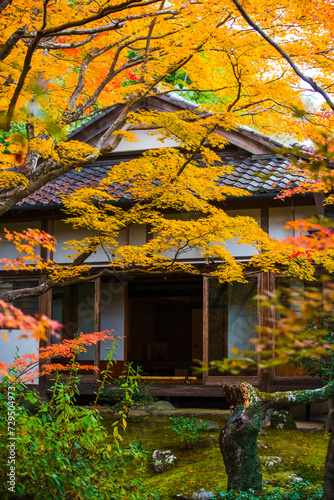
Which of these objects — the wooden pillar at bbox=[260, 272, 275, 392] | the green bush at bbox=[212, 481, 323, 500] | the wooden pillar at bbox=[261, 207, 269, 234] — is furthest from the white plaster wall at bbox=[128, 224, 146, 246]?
the green bush at bbox=[212, 481, 323, 500]

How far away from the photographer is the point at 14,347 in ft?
35.7

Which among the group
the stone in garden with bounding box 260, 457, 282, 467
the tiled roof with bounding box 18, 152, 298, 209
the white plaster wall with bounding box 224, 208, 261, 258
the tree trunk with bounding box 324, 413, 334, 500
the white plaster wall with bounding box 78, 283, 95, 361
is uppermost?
the tiled roof with bounding box 18, 152, 298, 209

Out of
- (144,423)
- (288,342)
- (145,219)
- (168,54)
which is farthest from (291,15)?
(144,423)

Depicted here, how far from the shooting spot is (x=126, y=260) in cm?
803

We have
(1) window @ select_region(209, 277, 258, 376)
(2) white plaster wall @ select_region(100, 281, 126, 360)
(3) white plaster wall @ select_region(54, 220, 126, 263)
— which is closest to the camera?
(1) window @ select_region(209, 277, 258, 376)

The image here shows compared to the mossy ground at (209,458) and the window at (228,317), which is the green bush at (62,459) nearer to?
the mossy ground at (209,458)

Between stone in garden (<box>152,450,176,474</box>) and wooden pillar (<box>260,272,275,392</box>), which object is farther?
wooden pillar (<box>260,272,275,392</box>)

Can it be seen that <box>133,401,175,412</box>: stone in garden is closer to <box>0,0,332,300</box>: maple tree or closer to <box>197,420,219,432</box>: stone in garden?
<box>197,420,219,432</box>: stone in garden

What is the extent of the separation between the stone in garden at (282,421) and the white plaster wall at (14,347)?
4826 mm

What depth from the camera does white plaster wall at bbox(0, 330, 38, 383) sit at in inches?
420

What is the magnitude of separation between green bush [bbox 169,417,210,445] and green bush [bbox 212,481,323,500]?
2066 millimetres

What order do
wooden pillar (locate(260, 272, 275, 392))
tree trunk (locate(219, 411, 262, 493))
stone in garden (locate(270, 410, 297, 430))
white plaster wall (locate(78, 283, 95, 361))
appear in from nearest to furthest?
tree trunk (locate(219, 411, 262, 493)) → stone in garden (locate(270, 410, 297, 430)) → wooden pillar (locate(260, 272, 275, 392)) → white plaster wall (locate(78, 283, 95, 361))

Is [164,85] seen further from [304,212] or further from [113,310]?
[113,310]

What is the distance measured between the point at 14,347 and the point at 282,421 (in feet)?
18.3
